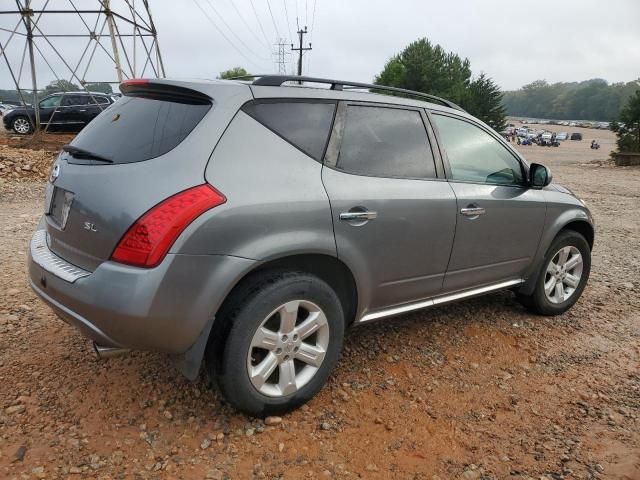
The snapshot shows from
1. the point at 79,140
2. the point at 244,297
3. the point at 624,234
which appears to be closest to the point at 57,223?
the point at 79,140

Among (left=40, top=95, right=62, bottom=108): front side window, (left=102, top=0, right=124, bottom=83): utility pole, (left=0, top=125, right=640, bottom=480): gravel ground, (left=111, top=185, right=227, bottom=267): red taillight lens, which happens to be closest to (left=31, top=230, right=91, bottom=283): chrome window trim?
(left=111, top=185, right=227, bottom=267): red taillight lens

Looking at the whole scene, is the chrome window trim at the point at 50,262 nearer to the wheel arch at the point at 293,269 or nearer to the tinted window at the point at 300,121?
the wheel arch at the point at 293,269

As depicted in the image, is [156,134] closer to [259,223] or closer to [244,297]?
[259,223]

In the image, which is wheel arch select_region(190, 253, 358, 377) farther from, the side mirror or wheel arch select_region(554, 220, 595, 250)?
wheel arch select_region(554, 220, 595, 250)

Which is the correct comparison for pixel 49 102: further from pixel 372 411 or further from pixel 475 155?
pixel 372 411

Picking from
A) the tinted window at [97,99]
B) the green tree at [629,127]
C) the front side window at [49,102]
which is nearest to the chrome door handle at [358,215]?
the tinted window at [97,99]

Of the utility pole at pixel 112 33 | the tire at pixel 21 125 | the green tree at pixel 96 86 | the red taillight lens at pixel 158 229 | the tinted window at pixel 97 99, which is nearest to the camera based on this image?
the red taillight lens at pixel 158 229

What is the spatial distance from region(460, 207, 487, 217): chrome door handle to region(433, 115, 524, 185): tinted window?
0.67ft

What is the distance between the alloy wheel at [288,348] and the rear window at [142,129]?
3.12ft

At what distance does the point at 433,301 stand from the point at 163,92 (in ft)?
6.64

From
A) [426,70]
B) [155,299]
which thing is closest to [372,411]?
[155,299]

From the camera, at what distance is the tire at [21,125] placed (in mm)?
18078

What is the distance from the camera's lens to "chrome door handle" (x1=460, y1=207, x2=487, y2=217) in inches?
124

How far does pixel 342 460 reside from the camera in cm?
233
